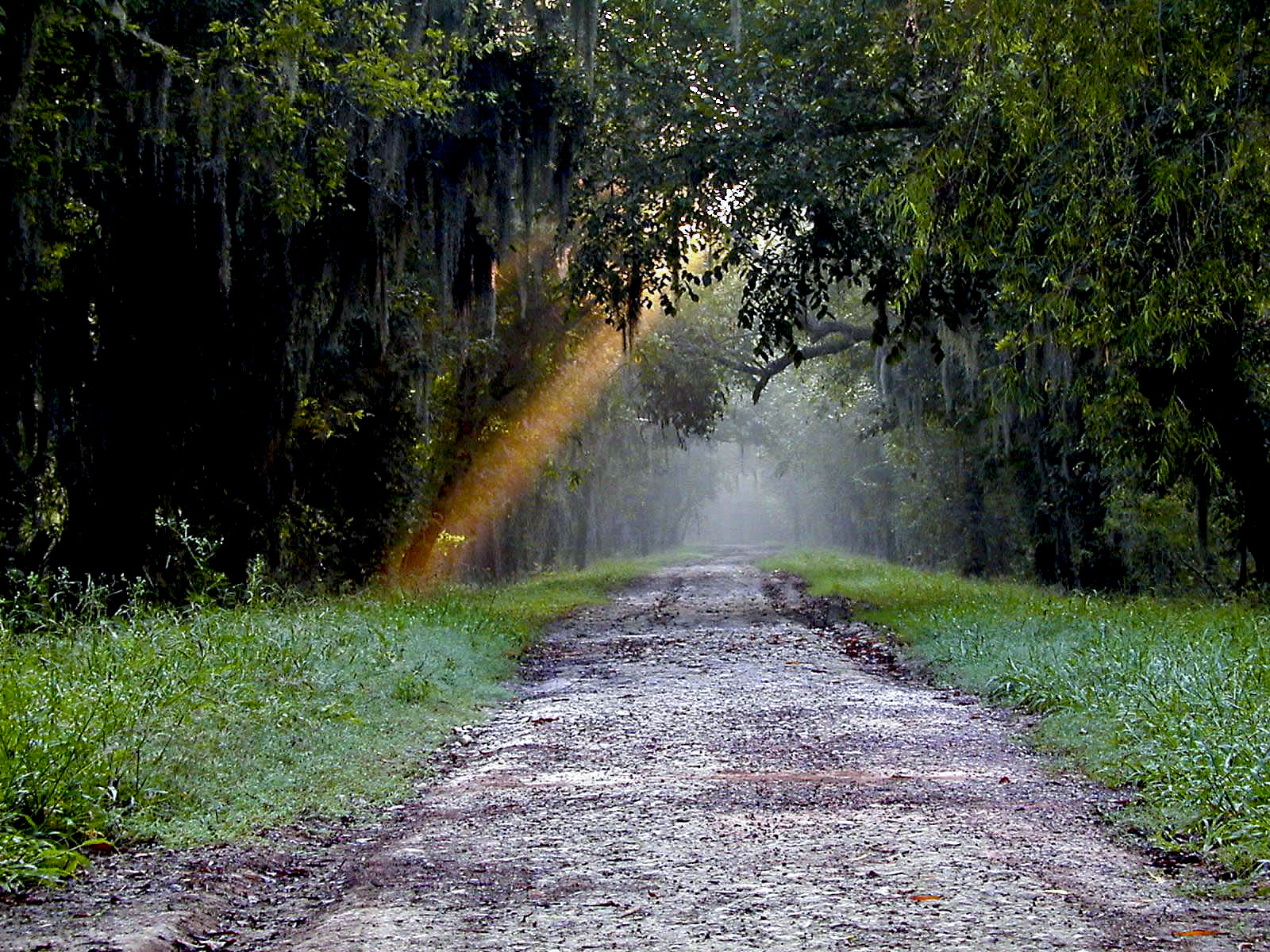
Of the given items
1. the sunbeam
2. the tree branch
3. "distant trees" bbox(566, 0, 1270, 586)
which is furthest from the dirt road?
the tree branch

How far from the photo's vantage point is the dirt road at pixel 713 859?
418 centimetres

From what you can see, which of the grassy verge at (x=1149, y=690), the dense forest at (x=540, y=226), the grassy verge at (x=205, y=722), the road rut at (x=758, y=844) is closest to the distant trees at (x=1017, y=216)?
the dense forest at (x=540, y=226)

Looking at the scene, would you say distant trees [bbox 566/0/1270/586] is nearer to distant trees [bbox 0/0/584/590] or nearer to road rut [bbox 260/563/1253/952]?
distant trees [bbox 0/0/584/590]

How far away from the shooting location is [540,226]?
2236 cm

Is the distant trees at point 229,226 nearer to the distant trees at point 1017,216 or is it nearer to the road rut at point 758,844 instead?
the distant trees at point 1017,216

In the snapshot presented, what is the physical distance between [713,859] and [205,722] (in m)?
3.33

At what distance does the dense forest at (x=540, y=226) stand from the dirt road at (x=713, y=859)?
381cm

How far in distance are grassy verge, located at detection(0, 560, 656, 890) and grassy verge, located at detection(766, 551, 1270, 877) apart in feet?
12.4

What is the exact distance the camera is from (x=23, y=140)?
1111 centimetres

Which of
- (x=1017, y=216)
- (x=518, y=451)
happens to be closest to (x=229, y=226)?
(x=1017, y=216)

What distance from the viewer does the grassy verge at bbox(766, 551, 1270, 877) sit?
5414mm

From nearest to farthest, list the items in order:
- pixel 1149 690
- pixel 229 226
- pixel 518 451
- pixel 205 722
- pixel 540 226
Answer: pixel 205 722 → pixel 1149 690 → pixel 229 226 → pixel 540 226 → pixel 518 451

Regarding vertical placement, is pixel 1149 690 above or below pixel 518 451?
below

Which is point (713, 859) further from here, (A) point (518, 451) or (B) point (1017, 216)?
(A) point (518, 451)
